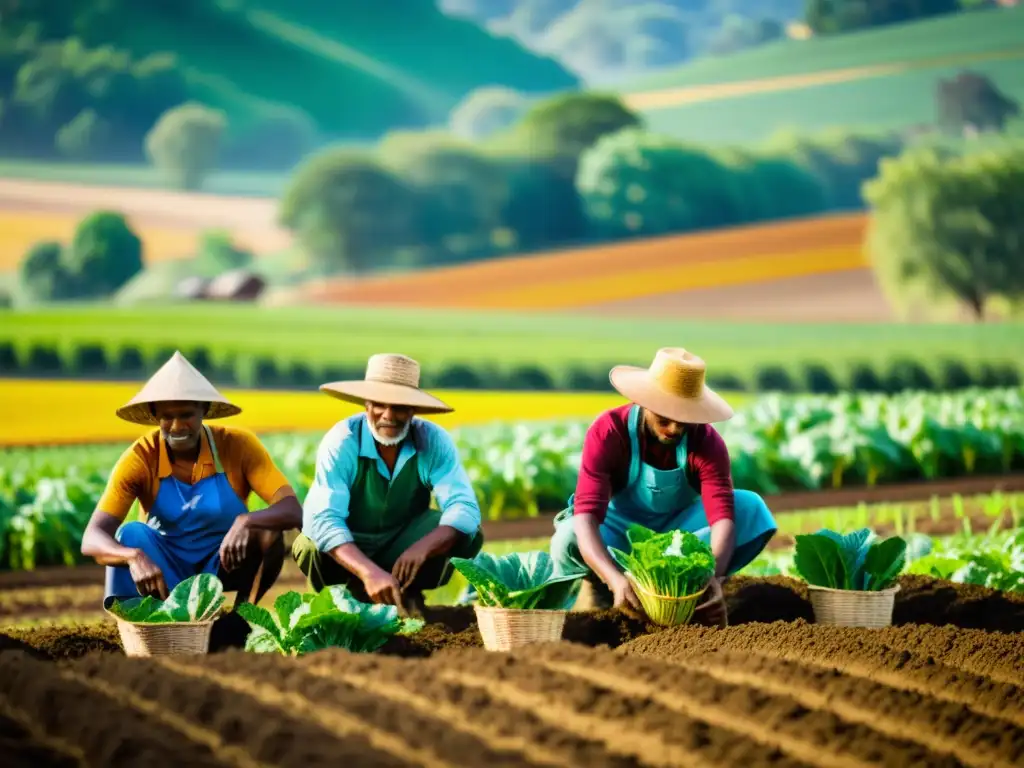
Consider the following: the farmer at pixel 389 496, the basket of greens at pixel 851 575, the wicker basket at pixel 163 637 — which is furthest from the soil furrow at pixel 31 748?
the basket of greens at pixel 851 575

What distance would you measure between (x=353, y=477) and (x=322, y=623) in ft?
3.00

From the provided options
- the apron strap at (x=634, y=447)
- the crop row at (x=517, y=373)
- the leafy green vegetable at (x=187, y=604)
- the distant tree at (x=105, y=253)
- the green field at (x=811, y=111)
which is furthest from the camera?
the green field at (x=811, y=111)

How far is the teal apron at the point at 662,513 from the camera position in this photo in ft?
17.2

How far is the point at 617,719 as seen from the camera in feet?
10.8

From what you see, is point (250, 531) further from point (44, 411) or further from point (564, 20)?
point (564, 20)

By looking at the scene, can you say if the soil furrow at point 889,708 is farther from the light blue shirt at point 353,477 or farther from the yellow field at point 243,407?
the yellow field at point 243,407

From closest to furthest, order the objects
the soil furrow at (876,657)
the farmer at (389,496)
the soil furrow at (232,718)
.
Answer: the soil furrow at (232,718) < the soil furrow at (876,657) < the farmer at (389,496)

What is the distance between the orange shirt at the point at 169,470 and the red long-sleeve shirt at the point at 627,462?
3.36 feet

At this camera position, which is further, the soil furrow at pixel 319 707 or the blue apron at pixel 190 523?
the blue apron at pixel 190 523

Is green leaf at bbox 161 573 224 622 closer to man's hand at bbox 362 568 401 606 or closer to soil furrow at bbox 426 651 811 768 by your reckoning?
man's hand at bbox 362 568 401 606

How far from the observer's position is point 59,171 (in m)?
13.3

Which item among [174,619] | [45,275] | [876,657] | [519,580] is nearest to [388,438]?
[519,580]

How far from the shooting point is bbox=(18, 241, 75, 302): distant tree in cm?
1306

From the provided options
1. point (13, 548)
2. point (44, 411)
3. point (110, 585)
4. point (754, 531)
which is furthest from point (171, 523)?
point (44, 411)
